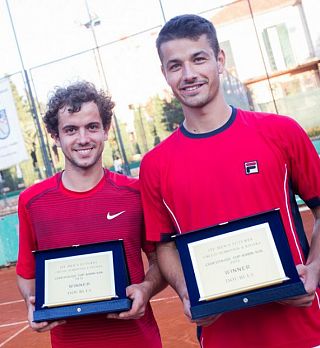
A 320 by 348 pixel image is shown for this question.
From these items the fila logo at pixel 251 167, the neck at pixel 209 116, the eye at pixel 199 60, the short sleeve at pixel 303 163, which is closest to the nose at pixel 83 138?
the neck at pixel 209 116

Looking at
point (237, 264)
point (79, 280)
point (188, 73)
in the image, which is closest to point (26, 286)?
point (79, 280)

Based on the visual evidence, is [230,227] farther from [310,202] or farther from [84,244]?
[84,244]

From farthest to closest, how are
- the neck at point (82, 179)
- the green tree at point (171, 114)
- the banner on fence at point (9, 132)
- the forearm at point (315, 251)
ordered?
the green tree at point (171, 114), the banner on fence at point (9, 132), the neck at point (82, 179), the forearm at point (315, 251)

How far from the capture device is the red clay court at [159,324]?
14.5ft

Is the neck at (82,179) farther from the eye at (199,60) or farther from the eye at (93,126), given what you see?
the eye at (199,60)

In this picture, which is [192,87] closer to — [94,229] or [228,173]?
[228,173]

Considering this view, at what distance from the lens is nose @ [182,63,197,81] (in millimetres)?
1864

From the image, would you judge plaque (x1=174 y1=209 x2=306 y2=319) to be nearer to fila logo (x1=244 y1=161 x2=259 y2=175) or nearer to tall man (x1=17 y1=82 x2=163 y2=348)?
fila logo (x1=244 y1=161 x2=259 y2=175)

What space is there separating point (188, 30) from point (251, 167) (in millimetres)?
522

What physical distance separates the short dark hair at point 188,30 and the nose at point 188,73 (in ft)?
0.34

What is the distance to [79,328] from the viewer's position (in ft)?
7.12

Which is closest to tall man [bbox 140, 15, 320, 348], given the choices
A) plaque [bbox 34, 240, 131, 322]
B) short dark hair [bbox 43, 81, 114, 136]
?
plaque [bbox 34, 240, 131, 322]

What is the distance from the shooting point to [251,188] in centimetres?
183

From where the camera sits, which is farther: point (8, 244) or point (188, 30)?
point (8, 244)
